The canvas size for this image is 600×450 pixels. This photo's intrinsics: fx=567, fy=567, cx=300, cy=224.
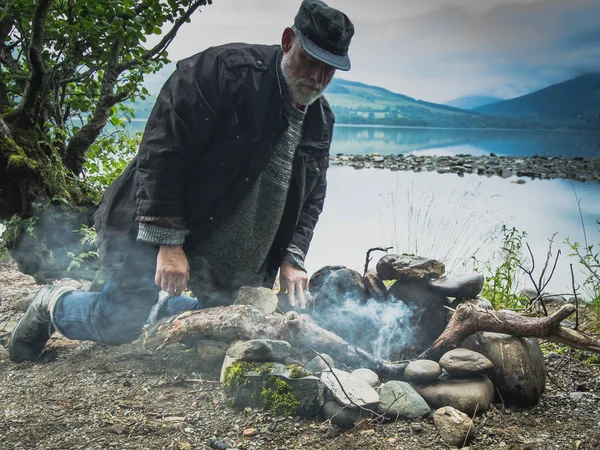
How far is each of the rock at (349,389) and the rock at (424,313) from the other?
72 cm

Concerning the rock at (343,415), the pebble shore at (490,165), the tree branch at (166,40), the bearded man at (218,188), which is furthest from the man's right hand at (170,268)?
the pebble shore at (490,165)

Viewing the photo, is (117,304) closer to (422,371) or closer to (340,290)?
(340,290)

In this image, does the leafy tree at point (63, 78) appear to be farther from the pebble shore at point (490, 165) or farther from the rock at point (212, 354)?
the pebble shore at point (490, 165)

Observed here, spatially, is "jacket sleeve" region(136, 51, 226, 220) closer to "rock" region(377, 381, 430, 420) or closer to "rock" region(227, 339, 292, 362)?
"rock" region(227, 339, 292, 362)

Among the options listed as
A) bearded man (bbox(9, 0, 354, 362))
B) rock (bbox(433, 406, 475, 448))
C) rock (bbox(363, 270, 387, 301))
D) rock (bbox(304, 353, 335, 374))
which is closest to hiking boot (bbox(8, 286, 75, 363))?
bearded man (bbox(9, 0, 354, 362))

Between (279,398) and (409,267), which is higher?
(409,267)

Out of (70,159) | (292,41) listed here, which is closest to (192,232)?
(292,41)

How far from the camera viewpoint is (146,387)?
2.50 metres

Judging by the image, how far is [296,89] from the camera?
2.49m

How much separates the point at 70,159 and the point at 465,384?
360cm

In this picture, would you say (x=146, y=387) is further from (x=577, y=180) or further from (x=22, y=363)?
(x=577, y=180)

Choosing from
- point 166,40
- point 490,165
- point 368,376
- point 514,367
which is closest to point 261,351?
point 368,376

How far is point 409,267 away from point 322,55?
45.8 inches

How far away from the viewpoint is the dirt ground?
2.05 metres
